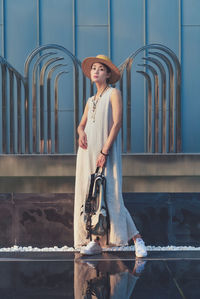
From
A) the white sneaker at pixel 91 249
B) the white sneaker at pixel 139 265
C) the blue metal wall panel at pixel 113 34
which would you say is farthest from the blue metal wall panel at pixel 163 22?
the white sneaker at pixel 139 265

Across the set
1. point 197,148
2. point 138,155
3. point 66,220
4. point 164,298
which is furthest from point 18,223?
point 197,148

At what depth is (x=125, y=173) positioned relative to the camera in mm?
4895

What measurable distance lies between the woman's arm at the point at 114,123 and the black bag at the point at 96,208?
0.14 m

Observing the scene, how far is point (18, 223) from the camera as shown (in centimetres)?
498

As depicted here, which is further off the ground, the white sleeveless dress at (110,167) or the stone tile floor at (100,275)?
the white sleeveless dress at (110,167)

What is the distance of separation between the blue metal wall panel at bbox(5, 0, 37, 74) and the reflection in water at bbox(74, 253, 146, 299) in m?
4.29

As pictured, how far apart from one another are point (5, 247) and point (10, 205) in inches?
19.1

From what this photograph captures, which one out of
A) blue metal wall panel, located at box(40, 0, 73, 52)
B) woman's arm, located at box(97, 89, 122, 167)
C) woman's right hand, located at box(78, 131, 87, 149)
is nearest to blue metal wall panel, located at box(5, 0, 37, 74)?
blue metal wall panel, located at box(40, 0, 73, 52)

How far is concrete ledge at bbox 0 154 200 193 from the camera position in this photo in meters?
4.88

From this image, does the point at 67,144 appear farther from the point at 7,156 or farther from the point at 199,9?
the point at 199,9

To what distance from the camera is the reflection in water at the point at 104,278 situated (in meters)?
3.05

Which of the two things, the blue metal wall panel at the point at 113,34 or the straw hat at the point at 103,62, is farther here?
the blue metal wall panel at the point at 113,34

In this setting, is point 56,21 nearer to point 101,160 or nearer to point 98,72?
point 98,72

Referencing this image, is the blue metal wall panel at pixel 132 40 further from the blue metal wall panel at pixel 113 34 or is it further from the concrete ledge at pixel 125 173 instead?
the concrete ledge at pixel 125 173
